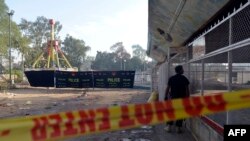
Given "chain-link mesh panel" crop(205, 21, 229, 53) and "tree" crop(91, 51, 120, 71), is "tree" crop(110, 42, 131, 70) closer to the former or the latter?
"tree" crop(91, 51, 120, 71)

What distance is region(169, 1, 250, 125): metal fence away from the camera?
661cm

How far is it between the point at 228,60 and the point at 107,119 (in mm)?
4753

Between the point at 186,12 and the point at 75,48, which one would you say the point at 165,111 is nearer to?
the point at 186,12

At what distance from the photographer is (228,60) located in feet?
24.4

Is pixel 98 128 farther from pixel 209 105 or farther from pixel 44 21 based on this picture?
pixel 44 21

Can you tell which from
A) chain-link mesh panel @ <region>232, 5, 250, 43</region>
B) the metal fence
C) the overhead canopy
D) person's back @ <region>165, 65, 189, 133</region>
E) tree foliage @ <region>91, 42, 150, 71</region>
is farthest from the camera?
tree foliage @ <region>91, 42, 150, 71</region>

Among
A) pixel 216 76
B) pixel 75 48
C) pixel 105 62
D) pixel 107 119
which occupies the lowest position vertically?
pixel 107 119

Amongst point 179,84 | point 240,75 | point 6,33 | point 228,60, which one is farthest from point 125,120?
point 6,33

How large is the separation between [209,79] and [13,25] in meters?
73.1

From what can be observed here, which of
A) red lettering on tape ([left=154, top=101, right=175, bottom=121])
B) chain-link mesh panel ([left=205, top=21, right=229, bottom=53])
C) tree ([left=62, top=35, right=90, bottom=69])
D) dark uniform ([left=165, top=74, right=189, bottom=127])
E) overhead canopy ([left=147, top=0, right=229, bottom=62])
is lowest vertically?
dark uniform ([left=165, top=74, right=189, bottom=127])

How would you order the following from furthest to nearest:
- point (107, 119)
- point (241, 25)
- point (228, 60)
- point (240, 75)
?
point (228, 60) < point (240, 75) < point (241, 25) < point (107, 119)

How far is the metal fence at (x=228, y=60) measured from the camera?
21.7ft

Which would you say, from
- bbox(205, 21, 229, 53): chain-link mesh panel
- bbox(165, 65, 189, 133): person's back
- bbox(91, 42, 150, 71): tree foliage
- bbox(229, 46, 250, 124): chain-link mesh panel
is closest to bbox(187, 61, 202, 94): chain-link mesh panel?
bbox(165, 65, 189, 133): person's back

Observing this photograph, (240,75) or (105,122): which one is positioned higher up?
(240,75)
